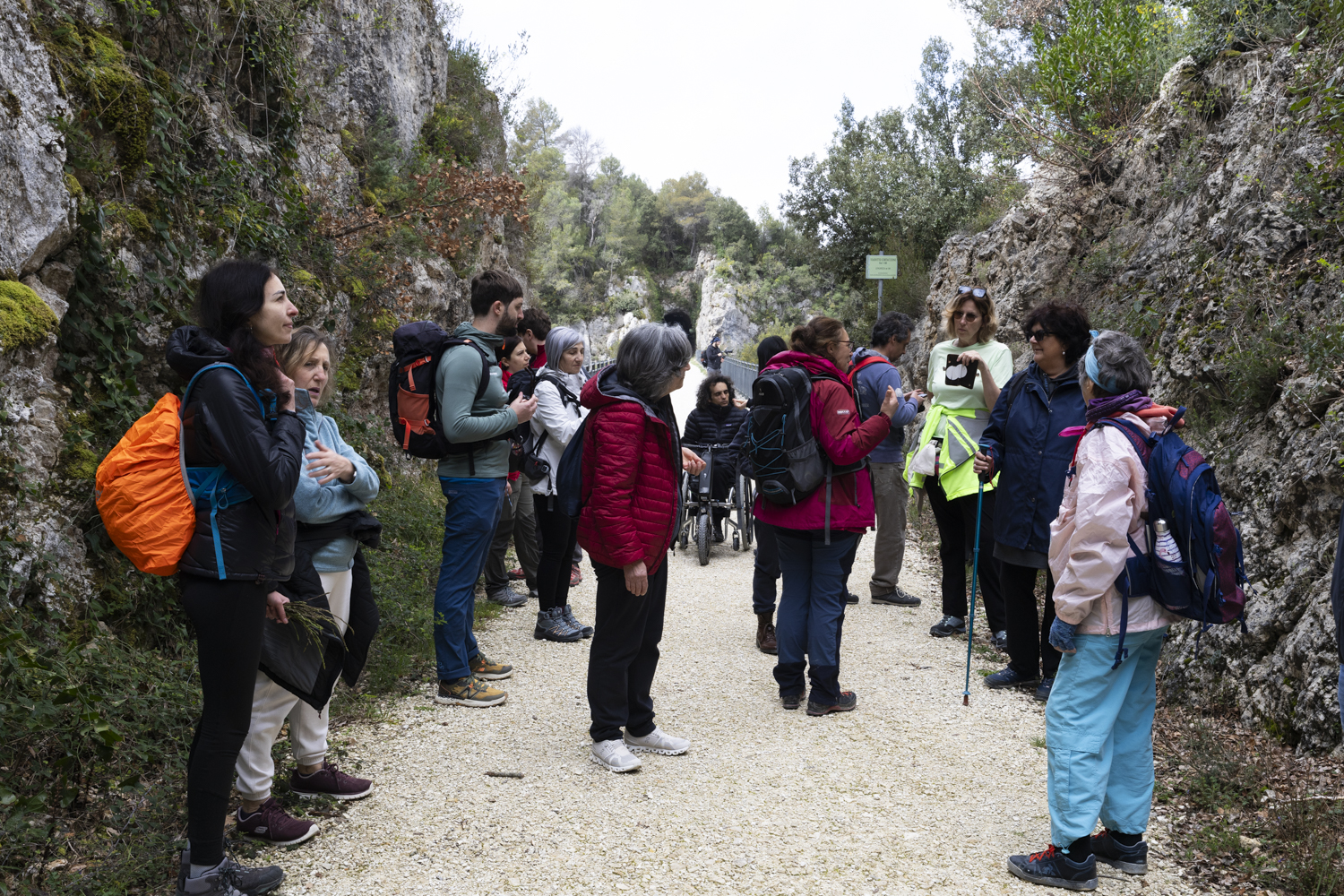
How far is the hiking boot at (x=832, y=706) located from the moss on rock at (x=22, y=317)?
411cm

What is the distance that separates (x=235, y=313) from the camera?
2578 millimetres

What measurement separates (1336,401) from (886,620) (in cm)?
307

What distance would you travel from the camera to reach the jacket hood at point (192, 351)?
2.46 metres

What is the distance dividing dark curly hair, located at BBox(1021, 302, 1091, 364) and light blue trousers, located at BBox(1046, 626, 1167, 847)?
1.80 meters

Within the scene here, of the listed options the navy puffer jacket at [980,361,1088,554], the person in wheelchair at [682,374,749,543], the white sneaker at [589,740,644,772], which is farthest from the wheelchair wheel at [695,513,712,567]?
the white sneaker at [589,740,644,772]

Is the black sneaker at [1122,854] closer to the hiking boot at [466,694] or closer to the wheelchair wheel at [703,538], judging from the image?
the hiking boot at [466,694]

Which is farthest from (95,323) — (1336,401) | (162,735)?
(1336,401)

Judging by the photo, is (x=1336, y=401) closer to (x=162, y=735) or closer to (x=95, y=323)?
(x=162, y=735)

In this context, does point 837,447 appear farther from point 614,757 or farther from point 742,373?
point 742,373

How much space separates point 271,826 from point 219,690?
31.9 inches

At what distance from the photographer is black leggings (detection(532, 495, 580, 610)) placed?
552cm

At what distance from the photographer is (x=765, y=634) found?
18.4 feet

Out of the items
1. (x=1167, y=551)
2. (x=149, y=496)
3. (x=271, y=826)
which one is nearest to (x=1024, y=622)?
(x=1167, y=551)

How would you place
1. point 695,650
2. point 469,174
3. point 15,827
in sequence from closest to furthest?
1. point 15,827
2. point 695,650
3. point 469,174
